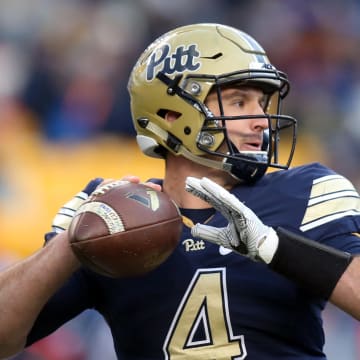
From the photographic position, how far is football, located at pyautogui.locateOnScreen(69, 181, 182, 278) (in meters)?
2.43

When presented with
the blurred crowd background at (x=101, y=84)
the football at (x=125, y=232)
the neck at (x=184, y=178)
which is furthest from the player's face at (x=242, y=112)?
the blurred crowd background at (x=101, y=84)

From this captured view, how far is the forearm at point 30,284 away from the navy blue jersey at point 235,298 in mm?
112

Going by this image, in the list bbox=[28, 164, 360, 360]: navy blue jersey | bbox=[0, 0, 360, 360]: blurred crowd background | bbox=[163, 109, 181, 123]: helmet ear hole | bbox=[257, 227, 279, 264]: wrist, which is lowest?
bbox=[0, 0, 360, 360]: blurred crowd background

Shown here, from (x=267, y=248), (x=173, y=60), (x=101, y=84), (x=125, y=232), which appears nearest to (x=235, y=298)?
(x=267, y=248)

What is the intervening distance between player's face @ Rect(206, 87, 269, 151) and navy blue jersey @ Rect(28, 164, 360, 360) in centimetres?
15

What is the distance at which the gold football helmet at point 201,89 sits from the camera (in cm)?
278

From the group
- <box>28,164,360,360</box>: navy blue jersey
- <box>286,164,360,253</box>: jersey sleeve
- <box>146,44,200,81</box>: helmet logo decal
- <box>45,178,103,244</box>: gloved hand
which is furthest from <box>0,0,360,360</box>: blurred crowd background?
<box>286,164,360,253</box>: jersey sleeve

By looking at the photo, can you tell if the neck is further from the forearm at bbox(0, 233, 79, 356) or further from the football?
the forearm at bbox(0, 233, 79, 356)

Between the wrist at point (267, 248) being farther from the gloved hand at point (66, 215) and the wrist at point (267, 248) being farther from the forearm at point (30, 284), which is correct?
the gloved hand at point (66, 215)

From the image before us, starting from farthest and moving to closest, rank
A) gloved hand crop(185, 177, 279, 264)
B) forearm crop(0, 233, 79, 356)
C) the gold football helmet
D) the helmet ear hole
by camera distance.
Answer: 1. the helmet ear hole
2. the gold football helmet
3. forearm crop(0, 233, 79, 356)
4. gloved hand crop(185, 177, 279, 264)

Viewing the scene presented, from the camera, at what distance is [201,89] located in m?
2.82

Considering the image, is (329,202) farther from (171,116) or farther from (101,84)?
(101,84)

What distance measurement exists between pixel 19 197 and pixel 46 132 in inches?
34.3

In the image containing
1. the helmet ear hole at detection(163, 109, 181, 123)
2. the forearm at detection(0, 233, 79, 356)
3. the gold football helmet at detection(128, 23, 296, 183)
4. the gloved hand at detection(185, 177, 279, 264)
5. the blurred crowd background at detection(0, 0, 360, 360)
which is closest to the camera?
the gloved hand at detection(185, 177, 279, 264)
